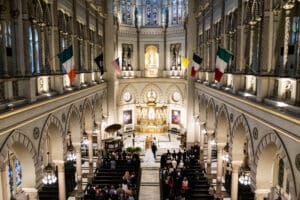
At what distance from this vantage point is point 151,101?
36.6 m

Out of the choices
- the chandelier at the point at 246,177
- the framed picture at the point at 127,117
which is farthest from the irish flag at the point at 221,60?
the framed picture at the point at 127,117

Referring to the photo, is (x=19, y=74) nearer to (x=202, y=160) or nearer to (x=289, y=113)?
(x=289, y=113)

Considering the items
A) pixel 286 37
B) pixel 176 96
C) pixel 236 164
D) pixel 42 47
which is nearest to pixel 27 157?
pixel 42 47

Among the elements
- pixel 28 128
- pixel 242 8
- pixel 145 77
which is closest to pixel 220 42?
pixel 242 8

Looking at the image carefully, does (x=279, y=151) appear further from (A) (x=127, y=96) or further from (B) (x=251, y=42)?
(A) (x=127, y=96)

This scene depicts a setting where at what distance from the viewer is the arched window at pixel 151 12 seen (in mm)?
37625

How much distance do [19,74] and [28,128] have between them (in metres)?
1.98

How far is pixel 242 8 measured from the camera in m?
14.5

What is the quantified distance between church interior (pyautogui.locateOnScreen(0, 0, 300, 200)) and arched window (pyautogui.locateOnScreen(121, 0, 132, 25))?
0.53 ft

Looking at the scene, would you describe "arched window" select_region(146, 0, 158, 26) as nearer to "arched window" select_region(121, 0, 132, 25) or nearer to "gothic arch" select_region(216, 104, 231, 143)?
"arched window" select_region(121, 0, 132, 25)

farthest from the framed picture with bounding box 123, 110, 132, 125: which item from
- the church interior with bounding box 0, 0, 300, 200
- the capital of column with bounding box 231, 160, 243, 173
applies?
the capital of column with bounding box 231, 160, 243, 173

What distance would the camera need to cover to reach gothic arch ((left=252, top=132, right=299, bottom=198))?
8.72 meters

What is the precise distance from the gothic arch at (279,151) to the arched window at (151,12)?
2849 cm

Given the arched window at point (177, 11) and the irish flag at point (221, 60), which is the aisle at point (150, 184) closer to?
the irish flag at point (221, 60)
